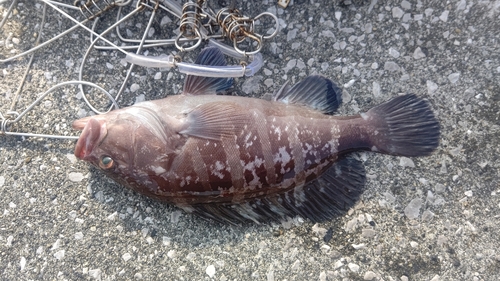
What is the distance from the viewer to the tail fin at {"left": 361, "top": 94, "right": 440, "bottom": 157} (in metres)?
2.40

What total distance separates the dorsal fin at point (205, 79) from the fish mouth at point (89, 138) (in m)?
0.58

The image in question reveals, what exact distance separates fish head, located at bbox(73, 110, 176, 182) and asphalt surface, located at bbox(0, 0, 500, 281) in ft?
1.36

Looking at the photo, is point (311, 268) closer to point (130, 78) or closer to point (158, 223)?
point (158, 223)

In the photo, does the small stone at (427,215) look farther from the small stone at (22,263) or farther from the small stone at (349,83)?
the small stone at (22,263)

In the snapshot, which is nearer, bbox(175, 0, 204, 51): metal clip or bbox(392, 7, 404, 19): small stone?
bbox(175, 0, 204, 51): metal clip

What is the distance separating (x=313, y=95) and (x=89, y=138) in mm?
1425

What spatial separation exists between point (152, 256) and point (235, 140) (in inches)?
39.1

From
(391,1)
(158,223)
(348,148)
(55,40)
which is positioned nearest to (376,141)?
(348,148)

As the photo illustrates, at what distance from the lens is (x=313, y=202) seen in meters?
2.46

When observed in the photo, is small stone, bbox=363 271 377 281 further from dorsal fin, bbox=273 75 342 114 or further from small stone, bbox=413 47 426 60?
small stone, bbox=413 47 426 60

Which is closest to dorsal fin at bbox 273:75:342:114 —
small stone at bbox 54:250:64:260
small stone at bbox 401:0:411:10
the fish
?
the fish

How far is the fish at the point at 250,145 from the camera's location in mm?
2207

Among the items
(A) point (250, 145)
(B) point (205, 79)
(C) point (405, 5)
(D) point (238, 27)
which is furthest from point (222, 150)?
(C) point (405, 5)

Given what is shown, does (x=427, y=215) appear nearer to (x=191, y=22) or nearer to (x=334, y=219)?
(x=334, y=219)
